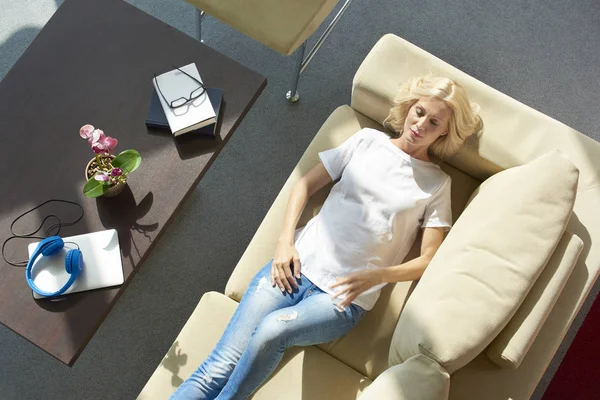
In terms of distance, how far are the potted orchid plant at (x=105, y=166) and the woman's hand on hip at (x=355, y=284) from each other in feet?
2.24

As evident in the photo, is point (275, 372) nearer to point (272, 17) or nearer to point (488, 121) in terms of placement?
point (488, 121)

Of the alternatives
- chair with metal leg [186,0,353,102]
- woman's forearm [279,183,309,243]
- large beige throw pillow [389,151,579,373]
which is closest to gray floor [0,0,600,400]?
chair with metal leg [186,0,353,102]

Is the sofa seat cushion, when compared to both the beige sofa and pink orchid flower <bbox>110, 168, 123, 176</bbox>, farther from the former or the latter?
pink orchid flower <bbox>110, 168, 123, 176</bbox>

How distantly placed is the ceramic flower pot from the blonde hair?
2.78 feet

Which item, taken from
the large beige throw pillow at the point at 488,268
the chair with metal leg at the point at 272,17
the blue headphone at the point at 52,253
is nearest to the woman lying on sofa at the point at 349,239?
the large beige throw pillow at the point at 488,268

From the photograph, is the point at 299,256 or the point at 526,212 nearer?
the point at 526,212

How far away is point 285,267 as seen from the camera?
185 cm

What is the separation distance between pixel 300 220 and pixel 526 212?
70 cm

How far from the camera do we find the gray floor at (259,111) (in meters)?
2.23

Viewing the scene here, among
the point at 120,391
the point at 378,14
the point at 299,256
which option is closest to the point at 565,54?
the point at 378,14

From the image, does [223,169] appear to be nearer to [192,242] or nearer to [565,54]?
[192,242]

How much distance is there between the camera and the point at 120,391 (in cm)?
220

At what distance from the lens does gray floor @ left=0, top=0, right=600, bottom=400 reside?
2.23 m

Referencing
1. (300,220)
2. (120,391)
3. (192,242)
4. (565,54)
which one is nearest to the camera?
(300,220)
